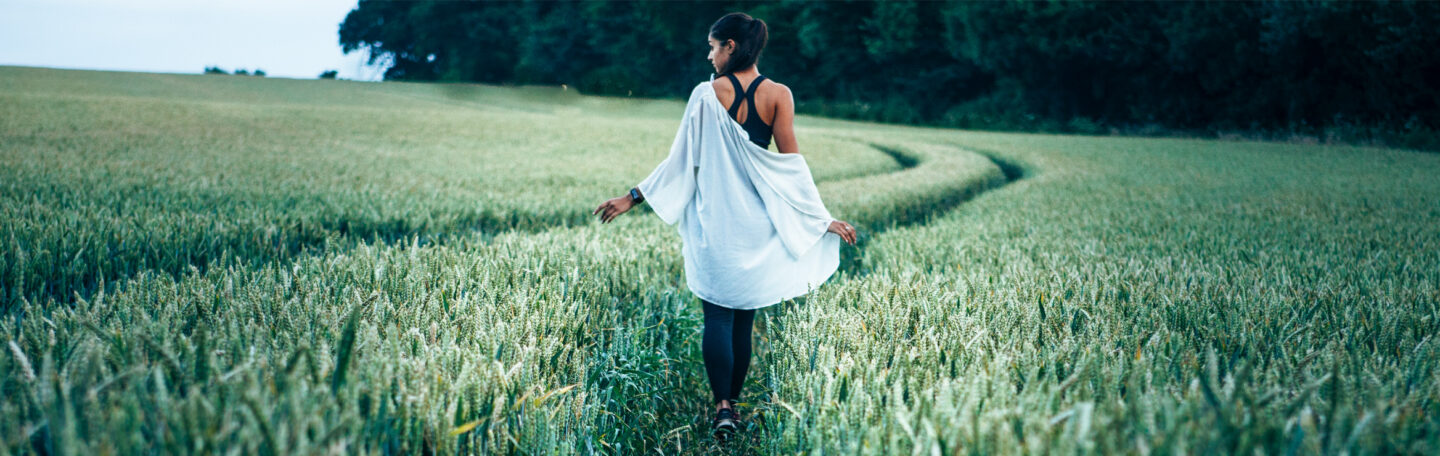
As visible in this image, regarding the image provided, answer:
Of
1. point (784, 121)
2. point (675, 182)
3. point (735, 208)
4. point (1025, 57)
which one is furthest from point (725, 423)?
point (1025, 57)

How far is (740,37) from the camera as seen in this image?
2.84m

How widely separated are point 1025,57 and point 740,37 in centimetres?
3575

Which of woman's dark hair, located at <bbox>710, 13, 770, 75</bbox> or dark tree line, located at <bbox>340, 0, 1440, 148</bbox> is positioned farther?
dark tree line, located at <bbox>340, 0, 1440, 148</bbox>

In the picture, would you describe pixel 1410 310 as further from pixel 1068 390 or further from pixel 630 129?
pixel 630 129

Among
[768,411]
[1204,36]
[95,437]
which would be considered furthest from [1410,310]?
[1204,36]

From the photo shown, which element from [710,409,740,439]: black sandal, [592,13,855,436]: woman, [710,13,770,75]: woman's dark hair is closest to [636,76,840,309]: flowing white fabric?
[592,13,855,436]: woman

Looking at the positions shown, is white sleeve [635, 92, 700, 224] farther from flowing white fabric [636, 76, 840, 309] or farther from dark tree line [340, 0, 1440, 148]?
dark tree line [340, 0, 1440, 148]

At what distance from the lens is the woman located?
2.90 m

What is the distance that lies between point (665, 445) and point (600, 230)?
2754 millimetres

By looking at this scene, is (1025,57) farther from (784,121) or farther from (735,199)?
(735,199)

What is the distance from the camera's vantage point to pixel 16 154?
9156 millimetres

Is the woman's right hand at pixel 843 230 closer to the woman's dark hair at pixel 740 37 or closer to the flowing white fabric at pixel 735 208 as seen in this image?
the flowing white fabric at pixel 735 208

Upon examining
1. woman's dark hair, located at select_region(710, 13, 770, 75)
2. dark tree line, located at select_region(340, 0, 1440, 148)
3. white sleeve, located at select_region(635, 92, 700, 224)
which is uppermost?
dark tree line, located at select_region(340, 0, 1440, 148)

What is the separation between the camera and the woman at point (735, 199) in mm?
2898
